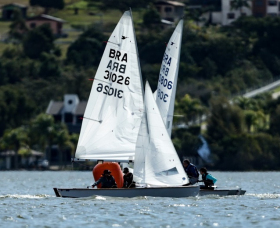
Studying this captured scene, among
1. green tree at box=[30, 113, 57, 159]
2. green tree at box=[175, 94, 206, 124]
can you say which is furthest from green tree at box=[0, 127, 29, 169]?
green tree at box=[175, 94, 206, 124]

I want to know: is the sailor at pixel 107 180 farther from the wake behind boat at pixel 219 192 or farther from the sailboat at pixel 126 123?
the wake behind boat at pixel 219 192

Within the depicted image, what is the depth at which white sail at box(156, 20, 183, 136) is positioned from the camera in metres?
53.9

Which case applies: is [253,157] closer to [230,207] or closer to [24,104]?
[24,104]

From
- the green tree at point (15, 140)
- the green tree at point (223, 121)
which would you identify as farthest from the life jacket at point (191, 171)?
the green tree at point (15, 140)

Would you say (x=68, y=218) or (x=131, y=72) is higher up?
(x=131, y=72)

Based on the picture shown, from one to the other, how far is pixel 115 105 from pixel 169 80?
725 cm

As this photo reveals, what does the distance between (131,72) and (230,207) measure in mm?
8258

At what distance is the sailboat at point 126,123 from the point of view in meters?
46.5

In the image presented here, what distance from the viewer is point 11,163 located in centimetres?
13950

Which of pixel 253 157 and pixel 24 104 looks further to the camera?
pixel 24 104

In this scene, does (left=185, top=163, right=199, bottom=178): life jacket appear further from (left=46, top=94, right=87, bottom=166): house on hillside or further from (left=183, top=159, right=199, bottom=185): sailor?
(left=46, top=94, right=87, bottom=166): house on hillside

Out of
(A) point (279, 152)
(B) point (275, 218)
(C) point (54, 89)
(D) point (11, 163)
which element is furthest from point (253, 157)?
(B) point (275, 218)

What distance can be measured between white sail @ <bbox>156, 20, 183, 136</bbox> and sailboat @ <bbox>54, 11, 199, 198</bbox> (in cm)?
585

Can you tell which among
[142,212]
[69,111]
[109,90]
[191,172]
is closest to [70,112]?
[69,111]
